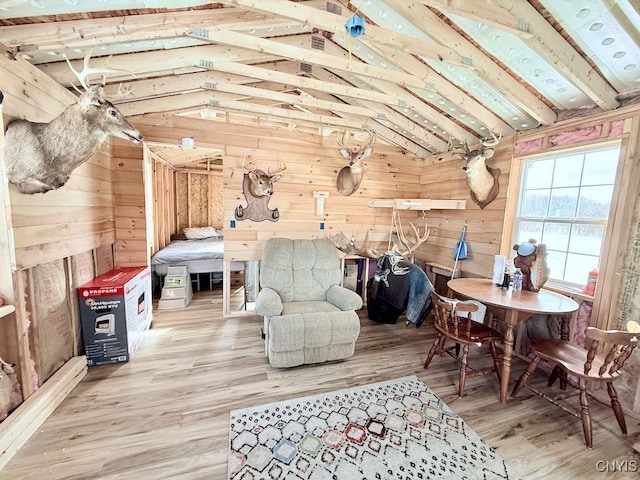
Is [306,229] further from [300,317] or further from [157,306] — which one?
[157,306]

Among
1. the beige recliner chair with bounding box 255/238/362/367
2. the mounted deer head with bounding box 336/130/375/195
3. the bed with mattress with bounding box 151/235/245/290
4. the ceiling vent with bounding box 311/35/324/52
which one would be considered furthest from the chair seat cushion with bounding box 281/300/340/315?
the ceiling vent with bounding box 311/35/324/52

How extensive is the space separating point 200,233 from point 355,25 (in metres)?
5.27

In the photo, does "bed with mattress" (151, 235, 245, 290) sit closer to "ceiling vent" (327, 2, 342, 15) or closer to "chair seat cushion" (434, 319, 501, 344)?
"chair seat cushion" (434, 319, 501, 344)

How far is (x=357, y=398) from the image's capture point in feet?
6.66

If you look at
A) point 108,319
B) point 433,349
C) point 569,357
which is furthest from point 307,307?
point 569,357

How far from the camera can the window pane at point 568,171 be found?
238cm

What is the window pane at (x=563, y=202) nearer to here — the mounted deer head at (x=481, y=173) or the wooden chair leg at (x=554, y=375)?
the mounted deer head at (x=481, y=173)

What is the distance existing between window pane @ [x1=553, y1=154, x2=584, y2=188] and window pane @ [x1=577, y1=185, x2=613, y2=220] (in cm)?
13

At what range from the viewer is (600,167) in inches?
88.0

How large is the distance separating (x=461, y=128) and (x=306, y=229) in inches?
91.9

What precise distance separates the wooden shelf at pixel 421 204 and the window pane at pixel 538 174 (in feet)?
2.19

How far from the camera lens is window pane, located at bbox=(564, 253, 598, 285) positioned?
229cm

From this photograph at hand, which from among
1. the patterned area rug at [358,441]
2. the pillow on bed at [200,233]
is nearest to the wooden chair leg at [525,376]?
the patterned area rug at [358,441]

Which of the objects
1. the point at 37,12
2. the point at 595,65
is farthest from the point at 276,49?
the point at 595,65
